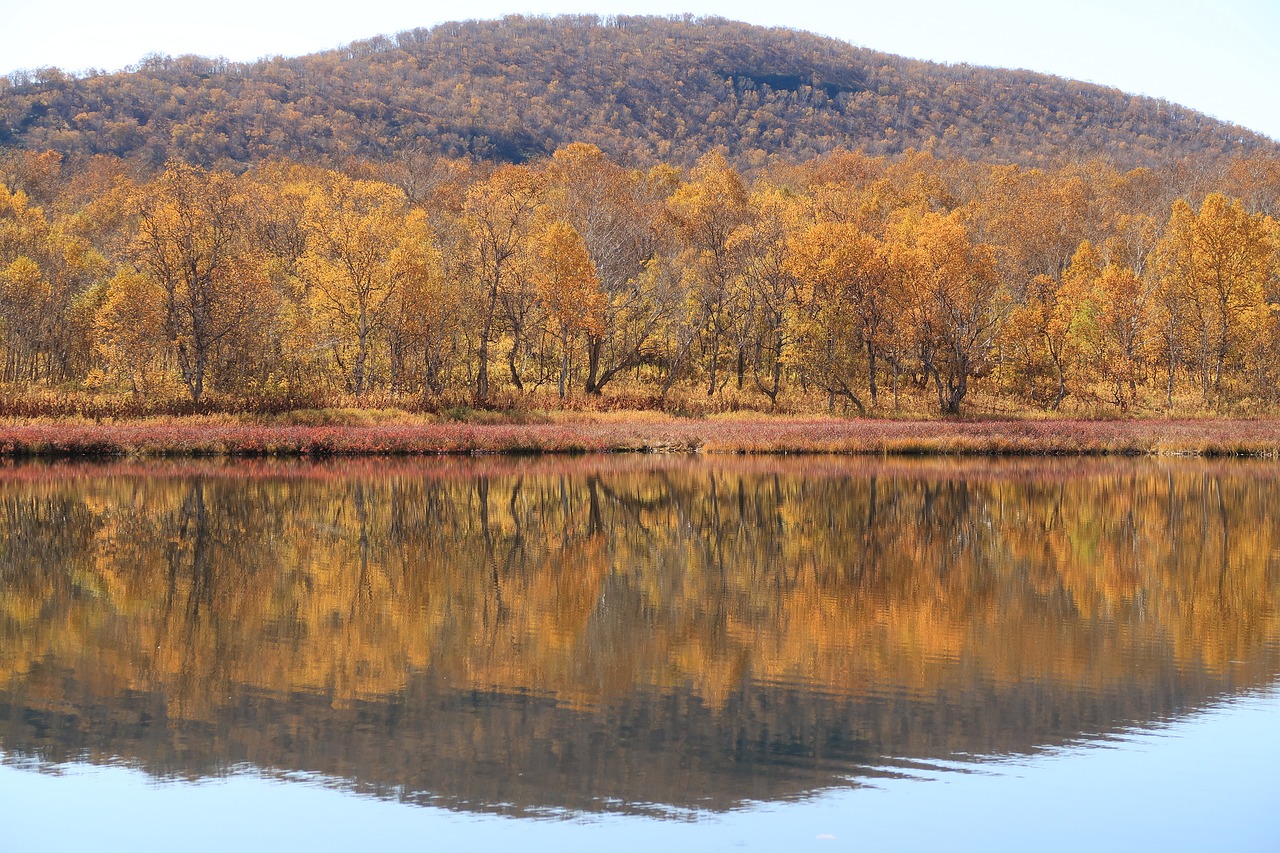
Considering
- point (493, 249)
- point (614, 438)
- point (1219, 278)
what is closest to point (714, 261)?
point (493, 249)

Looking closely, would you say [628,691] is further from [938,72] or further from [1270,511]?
[938,72]

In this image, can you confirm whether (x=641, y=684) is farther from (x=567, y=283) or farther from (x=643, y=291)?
(x=643, y=291)

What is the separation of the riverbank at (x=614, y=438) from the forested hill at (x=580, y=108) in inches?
3272

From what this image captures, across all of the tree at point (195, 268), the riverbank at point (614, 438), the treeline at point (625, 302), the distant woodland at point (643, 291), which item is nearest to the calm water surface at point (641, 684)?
the riverbank at point (614, 438)

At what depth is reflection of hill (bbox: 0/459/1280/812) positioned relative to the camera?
30.6 ft

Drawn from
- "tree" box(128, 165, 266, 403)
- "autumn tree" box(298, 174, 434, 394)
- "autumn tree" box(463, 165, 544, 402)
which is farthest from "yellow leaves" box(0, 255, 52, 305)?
"autumn tree" box(463, 165, 544, 402)

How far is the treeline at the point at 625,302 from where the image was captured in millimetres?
49812

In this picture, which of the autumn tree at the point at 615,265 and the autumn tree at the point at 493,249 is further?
the autumn tree at the point at 615,265

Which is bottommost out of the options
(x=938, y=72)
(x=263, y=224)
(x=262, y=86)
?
(x=263, y=224)

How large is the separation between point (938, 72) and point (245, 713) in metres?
200

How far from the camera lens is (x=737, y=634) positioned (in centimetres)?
1335

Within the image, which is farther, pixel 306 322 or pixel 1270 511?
pixel 306 322

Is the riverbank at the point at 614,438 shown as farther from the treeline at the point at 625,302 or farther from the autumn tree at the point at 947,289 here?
the autumn tree at the point at 947,289

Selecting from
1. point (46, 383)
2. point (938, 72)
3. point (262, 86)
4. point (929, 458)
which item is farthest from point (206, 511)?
point (938, 72)
